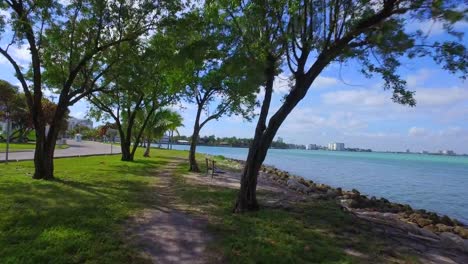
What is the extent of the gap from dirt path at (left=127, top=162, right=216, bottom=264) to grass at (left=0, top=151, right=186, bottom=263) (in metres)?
0.31

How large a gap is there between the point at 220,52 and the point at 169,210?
16.8 ft

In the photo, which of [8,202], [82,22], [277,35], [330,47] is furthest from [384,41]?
[82,22]

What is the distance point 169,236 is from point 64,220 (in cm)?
223

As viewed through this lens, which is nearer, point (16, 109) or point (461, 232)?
point (461, 232)

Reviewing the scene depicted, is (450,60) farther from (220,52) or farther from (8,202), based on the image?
(8,202)

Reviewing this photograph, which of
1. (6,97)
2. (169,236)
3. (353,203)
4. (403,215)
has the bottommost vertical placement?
(403,215)

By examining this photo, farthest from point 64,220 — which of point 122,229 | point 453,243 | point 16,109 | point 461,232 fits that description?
point 16,109

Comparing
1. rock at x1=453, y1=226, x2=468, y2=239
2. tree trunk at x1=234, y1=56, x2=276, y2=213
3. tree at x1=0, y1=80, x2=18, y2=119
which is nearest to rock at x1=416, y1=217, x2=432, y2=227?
rock at x1=453, y1=226, x2=468, y2=239

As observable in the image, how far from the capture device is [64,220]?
7895 millimetres

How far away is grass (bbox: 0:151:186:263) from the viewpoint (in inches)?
239

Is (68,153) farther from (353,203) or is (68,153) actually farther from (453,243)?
(453,243)

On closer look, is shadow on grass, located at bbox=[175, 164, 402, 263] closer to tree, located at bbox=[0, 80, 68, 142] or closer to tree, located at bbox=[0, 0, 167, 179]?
tree, located at bbox=[0, 0, 167, 179]

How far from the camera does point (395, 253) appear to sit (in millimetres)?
7289

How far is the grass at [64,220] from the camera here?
6082 mm
